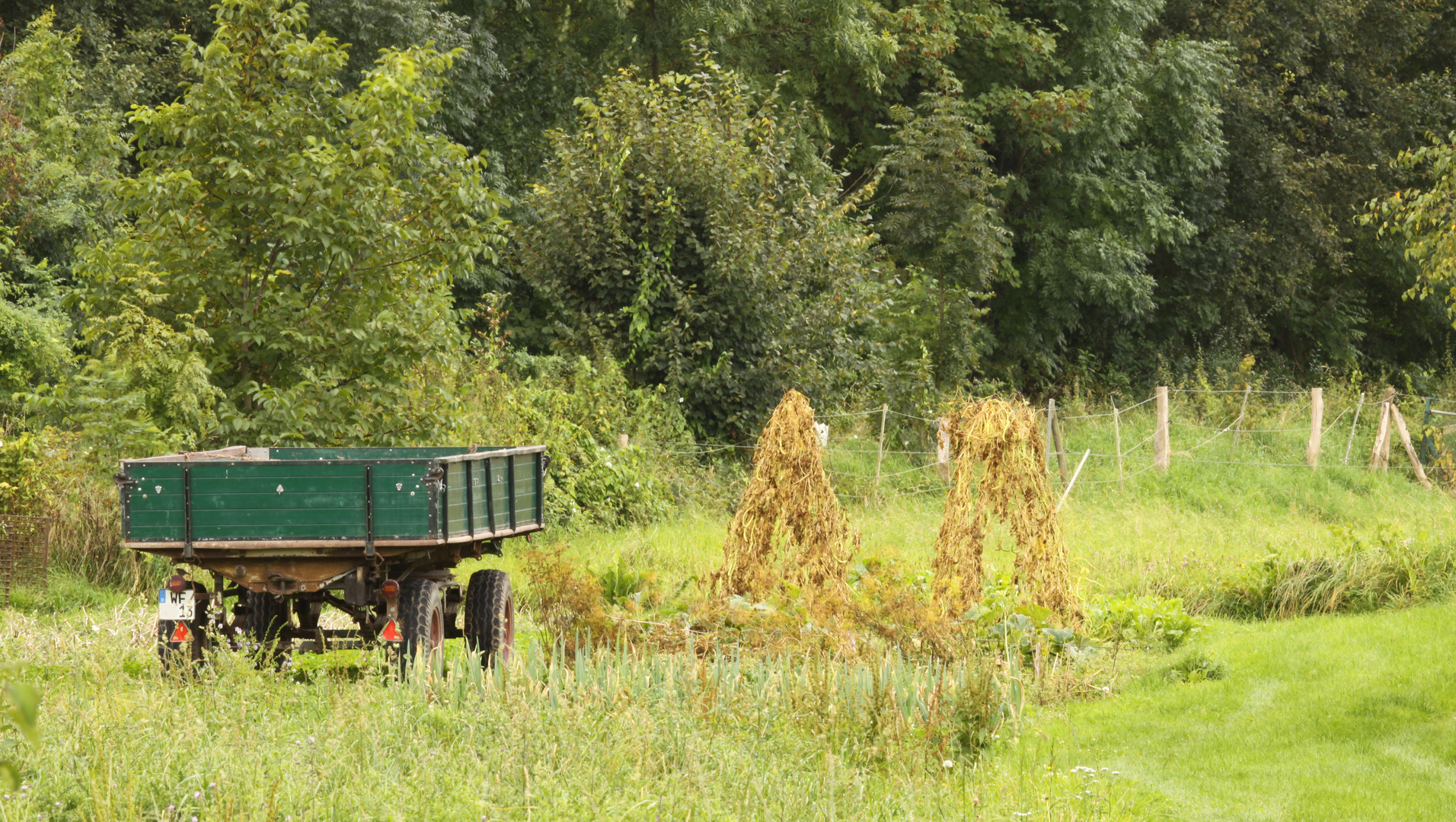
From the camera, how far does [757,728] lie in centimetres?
573

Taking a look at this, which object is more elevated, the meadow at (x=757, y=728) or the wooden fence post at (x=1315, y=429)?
the wooden fence post at (x=1315, y=429)

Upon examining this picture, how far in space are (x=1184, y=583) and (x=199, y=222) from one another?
842cm

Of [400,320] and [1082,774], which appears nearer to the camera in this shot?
[1082,774]

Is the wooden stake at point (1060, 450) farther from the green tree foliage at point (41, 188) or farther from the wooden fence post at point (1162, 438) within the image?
the green tree foliage at point (41, 188)

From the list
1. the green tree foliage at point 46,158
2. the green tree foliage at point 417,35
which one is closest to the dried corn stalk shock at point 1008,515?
the green tree foliage at point 417,35

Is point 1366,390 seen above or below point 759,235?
below

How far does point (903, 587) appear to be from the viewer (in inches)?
332

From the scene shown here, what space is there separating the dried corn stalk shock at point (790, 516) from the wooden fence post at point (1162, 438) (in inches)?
437

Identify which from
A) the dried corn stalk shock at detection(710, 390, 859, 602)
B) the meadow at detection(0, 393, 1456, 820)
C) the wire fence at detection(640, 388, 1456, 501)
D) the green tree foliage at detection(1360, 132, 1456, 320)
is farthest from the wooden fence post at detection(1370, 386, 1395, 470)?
the dried corn stalk shock at detection(710, 390, 859, 602)

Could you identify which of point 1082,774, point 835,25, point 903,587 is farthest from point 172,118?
point 835,25

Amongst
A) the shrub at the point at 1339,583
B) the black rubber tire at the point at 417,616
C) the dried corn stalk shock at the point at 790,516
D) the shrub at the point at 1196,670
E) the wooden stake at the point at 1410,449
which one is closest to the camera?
the black rubber tire at the point at 417,616

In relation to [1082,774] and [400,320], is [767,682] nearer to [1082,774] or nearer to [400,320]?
[1082,774]

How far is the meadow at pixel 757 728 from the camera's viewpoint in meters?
4.60

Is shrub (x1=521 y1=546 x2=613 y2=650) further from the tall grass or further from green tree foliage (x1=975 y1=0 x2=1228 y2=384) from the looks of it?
green tree foliage (x1=975 y1=0 x2=1228 y2=384)
